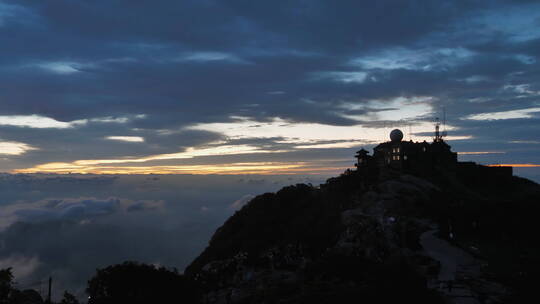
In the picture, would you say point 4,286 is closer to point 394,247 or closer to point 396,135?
point 394,247

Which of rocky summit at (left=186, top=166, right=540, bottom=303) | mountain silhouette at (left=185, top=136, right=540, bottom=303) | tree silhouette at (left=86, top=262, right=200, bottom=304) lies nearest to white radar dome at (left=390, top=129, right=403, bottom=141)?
mountain silhouette at (left=185, top=136, right=540, bottom=303)

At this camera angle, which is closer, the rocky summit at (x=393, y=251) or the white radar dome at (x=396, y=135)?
the rocky summit at (x=393, y=251)

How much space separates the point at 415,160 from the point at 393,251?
1968 inches

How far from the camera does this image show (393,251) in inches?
1706

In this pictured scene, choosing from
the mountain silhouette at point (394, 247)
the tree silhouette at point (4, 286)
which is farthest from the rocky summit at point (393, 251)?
the tree silhouette at point (4, 286)

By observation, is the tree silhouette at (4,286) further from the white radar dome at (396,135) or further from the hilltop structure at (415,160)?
the white radar dome at (396,135)

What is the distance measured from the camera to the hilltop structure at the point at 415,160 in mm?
87875

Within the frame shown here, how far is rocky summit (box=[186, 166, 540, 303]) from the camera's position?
31.3 m

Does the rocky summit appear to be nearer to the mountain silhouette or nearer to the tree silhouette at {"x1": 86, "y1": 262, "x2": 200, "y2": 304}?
the mountain silhouette

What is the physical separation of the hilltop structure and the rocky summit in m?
2.64

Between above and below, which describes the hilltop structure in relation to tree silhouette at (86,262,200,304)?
above

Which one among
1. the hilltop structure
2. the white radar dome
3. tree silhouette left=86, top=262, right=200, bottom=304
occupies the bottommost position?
tree silhouette left=86, top=262, right=200, bottom=304

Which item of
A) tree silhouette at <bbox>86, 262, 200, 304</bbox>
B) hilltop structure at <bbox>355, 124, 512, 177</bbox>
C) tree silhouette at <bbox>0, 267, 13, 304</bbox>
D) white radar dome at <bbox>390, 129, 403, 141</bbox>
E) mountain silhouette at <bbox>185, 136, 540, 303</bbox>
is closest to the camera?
mountain silhouette at <bbox>185, 136, 540, 303</bbox>

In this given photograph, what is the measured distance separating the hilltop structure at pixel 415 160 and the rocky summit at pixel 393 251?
8.67ft
